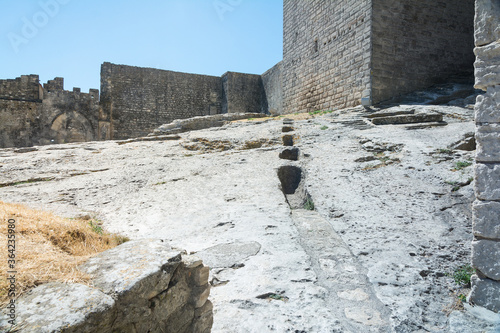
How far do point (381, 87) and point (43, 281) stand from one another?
9.59m

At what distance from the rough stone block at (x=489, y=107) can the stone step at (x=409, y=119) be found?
444 centimetres

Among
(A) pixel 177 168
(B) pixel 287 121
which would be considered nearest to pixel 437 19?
Result: (B) pixel 287 121

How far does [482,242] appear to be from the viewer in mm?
2211

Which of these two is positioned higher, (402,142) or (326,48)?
(326,48)

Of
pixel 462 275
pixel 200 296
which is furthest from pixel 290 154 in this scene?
pixel 200 296

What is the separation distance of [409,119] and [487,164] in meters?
4.65

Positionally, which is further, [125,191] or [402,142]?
[402,142]

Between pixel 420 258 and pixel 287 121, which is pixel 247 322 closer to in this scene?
pixel 420 258

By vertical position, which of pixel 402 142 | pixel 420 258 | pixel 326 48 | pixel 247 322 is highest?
pixel 326 48

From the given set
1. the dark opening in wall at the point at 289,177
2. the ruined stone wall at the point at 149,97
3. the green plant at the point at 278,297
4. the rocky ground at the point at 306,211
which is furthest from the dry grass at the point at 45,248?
the ruined stone wall at the point at 149,97

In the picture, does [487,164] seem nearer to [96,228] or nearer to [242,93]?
[96,228]

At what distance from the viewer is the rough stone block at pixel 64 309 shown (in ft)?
3.61

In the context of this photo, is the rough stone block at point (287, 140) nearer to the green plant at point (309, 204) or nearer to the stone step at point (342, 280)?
the green plant at point (309, 204)

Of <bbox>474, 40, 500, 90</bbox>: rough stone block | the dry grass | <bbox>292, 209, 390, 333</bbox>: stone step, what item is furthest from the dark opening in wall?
the dry grass
